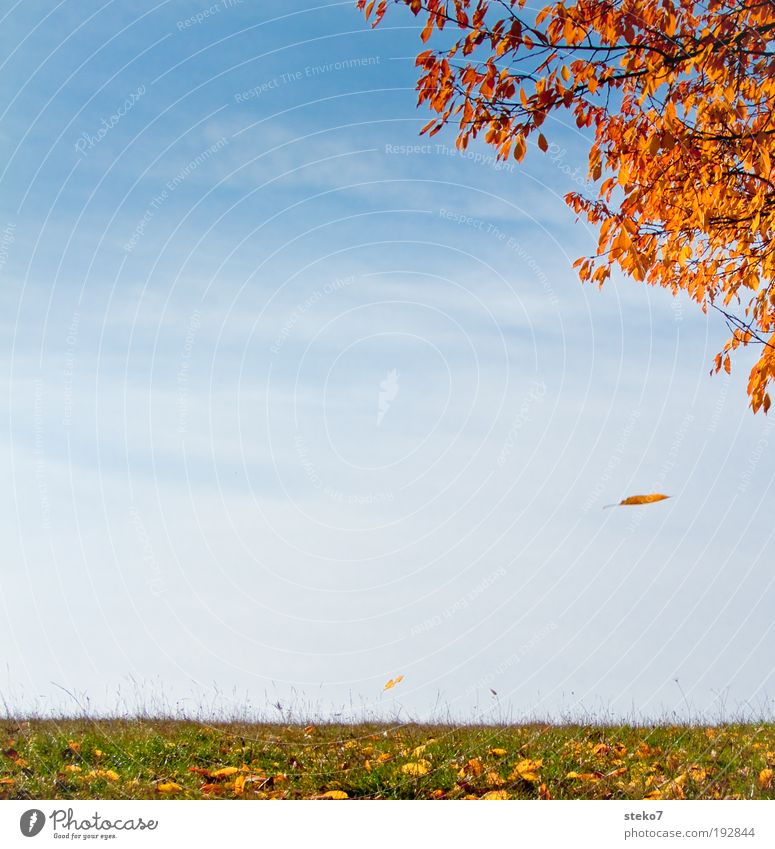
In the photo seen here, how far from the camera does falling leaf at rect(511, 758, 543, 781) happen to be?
18.4ft

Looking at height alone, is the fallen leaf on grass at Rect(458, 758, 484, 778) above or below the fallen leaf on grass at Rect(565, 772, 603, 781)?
above

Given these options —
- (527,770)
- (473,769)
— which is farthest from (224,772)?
(527,770)

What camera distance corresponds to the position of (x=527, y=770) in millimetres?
5688

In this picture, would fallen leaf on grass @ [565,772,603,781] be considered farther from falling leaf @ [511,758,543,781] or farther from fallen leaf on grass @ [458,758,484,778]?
fallen leaf on grass @ [458,758,484,778]

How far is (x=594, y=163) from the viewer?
6043 millimetres
